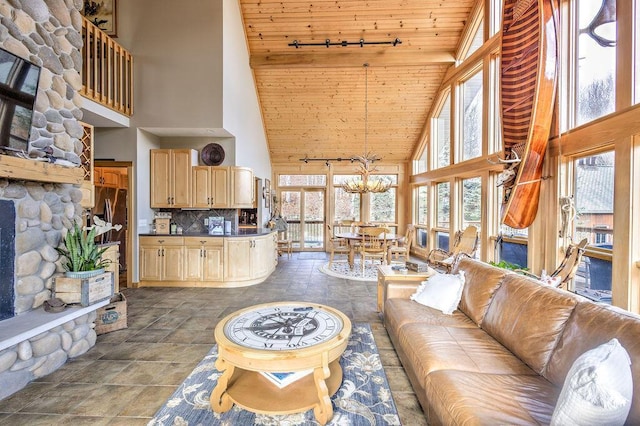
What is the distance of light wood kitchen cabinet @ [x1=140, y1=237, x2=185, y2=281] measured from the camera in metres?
4.88

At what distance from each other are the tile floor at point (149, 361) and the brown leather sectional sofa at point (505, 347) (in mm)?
433

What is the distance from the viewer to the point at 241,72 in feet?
18.2

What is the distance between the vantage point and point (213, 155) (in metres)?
5.33

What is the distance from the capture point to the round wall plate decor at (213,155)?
17.5 ft

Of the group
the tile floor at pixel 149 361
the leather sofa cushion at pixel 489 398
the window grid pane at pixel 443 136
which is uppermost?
the window grid pane at pixel 443 136

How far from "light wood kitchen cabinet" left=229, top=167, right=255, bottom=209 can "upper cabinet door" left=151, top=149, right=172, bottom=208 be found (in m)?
1.07

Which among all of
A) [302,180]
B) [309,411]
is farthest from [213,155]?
[309,411]

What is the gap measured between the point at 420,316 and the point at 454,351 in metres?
0.60

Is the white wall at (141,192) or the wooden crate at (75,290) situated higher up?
the white wall at (141,192)

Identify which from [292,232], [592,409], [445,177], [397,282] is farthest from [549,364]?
[292,232]

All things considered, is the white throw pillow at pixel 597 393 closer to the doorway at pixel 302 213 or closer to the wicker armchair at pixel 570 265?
the wicker armchair at pixel 570 265

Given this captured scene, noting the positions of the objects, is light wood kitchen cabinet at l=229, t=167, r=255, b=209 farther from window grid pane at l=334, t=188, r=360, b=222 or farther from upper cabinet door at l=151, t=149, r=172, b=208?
window grid pane at l=334, t=188, r=360, b=222

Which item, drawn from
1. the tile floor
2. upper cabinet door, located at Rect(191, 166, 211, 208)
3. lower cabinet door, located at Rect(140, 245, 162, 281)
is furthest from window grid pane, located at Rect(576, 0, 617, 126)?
lower cabinet door, located at Rect(140, 245, 162, 281)

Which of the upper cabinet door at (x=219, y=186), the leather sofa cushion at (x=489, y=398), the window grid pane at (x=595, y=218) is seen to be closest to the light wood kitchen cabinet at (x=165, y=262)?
the upper cabinet door at (x=219, y=186)
